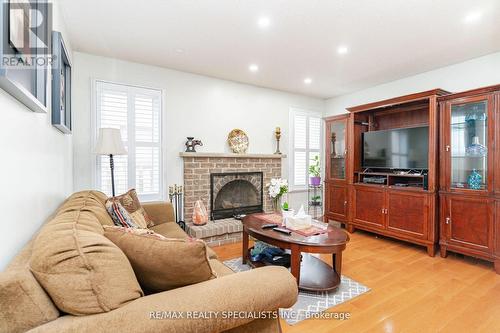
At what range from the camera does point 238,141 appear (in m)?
4.33

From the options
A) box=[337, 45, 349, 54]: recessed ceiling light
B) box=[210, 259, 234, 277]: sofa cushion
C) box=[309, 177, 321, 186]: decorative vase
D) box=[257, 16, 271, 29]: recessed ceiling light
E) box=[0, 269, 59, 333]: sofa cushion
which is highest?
box=[337, 45, 349, 54]: recessed ceiling light

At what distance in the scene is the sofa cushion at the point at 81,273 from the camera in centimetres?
80

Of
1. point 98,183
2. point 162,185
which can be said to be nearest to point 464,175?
point 162,185

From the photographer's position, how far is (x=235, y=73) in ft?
12.8

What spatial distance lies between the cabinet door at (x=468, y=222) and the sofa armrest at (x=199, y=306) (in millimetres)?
2963

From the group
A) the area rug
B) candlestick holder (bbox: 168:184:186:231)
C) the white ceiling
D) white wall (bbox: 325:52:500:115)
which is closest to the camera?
the area rug

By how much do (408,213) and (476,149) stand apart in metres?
1.09

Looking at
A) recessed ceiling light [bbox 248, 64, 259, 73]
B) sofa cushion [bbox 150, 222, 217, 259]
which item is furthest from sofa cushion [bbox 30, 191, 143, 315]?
recessed ceiling light [bbox 248, 64, 259, 73]

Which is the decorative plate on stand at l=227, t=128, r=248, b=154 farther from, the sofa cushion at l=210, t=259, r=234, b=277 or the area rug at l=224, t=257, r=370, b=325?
the sofa cushion at l=210, t=259, r=234, b=277

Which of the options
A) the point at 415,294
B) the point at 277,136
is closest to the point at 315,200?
the point at 277,136

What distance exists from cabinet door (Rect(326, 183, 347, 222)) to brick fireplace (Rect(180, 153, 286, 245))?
1.20 metres

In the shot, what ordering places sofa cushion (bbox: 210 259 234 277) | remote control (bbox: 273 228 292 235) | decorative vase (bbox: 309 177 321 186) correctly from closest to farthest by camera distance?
1. sofa cushion (bbox: 210 259 234 277)
2. remote control (bbox: 273 228 292 235)
3. decorative vase (bbox: 309 177 321 186)

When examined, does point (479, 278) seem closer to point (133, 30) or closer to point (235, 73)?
point (235, 73)

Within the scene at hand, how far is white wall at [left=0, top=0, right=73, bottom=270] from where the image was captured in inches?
41.4
